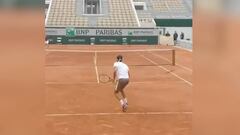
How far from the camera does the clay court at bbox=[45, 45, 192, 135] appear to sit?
26.9 feet

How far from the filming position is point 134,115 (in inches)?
376

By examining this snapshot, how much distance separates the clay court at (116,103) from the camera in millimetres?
8195

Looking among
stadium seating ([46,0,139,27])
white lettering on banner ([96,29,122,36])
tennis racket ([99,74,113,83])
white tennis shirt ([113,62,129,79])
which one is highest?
stadium seating ([46,0,139,27])

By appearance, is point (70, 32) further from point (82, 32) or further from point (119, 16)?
point (119, 16)

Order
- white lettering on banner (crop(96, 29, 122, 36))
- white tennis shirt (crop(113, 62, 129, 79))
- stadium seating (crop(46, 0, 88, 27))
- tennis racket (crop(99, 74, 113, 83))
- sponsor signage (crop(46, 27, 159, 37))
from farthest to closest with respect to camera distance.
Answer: stadium seating (crop(46, 0, 88, 27)) < white lettering on banner (crop(96, 29, 122, 36)) < sponsor signage (crop(46, 27, 159, 37)) < tennis racket (crop(99, 74, 113, 83)) < white tennis shirt (crop(113, 62, 129, 79))

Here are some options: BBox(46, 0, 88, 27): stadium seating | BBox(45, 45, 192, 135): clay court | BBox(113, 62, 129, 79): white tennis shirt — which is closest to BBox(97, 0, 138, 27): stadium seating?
BBox(46, 0, 88, 27): stadium seating

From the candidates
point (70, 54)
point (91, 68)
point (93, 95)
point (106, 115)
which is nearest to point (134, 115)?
point (106, 115)

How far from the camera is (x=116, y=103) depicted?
36.1 feet

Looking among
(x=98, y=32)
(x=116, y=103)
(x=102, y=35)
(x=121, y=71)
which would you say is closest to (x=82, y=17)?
(x=98, y=32)

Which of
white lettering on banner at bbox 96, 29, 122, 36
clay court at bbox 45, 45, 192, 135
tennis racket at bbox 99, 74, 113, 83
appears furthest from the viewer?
white lettering on banner at bbox 96, 29, 122, 36

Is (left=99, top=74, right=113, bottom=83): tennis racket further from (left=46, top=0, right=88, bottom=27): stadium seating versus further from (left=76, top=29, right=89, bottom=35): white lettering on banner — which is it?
(left=46, top=0, right=88, bottom=27): stadium seating
